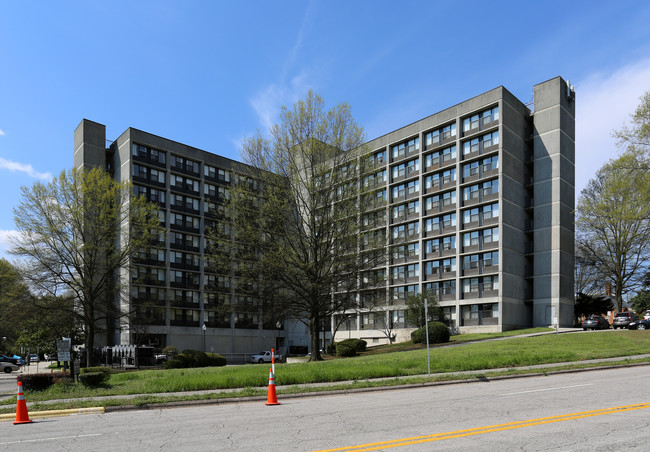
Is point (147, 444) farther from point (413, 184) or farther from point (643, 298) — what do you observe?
point (643, 298)

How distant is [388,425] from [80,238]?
38.7 m

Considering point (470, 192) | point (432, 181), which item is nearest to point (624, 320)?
point (470, 192)

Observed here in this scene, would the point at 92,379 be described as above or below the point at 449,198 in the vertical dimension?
below

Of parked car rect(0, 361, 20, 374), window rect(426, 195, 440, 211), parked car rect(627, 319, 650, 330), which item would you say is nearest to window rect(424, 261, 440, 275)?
window rect(426, 195, 440, 211)

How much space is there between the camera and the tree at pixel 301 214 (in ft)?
113

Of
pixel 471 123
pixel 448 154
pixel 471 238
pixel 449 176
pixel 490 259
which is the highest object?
pixel 471 123

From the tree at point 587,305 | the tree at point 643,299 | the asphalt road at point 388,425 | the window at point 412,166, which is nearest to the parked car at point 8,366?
the asphalt road at point 388,425

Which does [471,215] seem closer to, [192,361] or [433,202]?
[433,202]

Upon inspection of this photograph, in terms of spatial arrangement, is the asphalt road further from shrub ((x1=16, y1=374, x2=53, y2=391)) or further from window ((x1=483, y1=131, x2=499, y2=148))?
window ((x1=483, y1=131, x2=499, y2=148))

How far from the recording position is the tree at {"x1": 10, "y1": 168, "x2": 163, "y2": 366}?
4059 cm

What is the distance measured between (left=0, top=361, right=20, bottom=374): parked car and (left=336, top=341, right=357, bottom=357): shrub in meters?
30.4

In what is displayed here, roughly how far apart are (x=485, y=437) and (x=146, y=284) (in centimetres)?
6745

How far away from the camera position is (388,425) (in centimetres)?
955

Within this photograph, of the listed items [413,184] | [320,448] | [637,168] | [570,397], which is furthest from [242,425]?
[413,184]
